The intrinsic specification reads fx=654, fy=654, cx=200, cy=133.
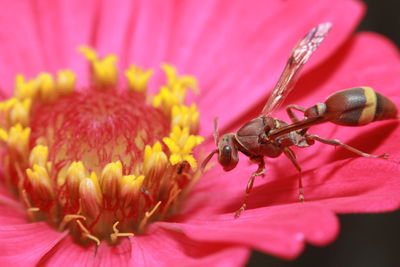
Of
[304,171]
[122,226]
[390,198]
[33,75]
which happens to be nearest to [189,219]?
[122,226]

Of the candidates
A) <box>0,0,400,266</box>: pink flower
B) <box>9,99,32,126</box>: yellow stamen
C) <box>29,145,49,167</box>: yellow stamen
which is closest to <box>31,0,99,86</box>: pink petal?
<box>0,0,400,266</box>: pink flower

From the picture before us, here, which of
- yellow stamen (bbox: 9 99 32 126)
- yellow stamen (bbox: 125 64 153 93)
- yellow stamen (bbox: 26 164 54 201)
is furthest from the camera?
yellow stamen (bbox: 125 64 153 93)

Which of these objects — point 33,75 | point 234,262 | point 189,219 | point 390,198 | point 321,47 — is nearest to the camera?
point 234,262

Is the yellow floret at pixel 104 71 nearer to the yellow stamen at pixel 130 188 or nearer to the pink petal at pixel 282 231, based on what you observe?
the yellow stamen at pixel 130 188

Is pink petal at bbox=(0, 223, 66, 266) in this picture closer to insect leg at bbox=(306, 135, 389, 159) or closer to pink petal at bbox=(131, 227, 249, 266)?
pink petal at bbox=(131, 227, 249, 266)

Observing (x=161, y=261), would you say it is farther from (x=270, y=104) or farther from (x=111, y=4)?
(x=111, y=4)

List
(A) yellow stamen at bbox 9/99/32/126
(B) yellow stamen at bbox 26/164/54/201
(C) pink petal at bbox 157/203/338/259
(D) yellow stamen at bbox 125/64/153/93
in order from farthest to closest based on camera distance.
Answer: (D) yellow stamen at bbox 125/64/153/93 → (A) yellow stamen at bbox 9/99/32/126 → (B) yellow stamen at bbox 26/164/54/201 → (C) pink petal at bbox 157/203/338/259
